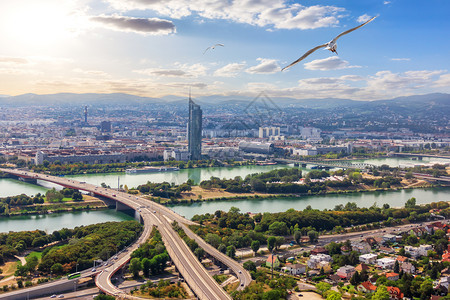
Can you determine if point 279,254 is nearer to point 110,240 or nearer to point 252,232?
point 252,232

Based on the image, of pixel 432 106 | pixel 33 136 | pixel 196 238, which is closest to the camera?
pixel 196 238

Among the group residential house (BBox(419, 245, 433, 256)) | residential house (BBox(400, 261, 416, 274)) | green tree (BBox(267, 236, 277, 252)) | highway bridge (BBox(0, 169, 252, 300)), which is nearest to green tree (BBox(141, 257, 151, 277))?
highway bridge (BBox(0, 169, 252, 300))

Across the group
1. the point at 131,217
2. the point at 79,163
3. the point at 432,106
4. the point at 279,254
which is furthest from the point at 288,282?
the point at 432,106

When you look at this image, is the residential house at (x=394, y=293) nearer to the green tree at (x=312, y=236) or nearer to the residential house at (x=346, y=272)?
the residential house at (x=346, y=272)

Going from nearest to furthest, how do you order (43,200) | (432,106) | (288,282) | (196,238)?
(288,282), (196,238), (43,200), (432,106)

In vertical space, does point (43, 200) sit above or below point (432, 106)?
below

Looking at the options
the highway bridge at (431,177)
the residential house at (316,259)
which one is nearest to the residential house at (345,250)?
the residential house at (316,259)

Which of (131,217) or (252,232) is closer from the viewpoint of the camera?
(252,232)

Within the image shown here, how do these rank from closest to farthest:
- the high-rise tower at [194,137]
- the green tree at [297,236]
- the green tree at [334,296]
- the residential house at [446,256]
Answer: the green tree at [334,296] < the residential house at [446,256] < the green tree at [297,236] < the high-rise tower at [194,137]
